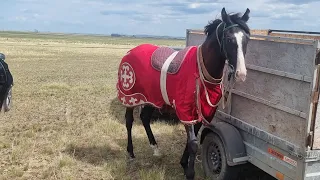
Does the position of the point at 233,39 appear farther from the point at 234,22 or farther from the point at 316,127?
the point at 316,127

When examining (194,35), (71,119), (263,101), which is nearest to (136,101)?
(194,35)

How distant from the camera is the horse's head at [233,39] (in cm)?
384

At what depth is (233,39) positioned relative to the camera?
4027mm

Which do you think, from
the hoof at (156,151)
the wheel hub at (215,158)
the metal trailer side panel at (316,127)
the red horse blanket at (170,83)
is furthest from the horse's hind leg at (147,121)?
the metal trailer side panel at (316,127)

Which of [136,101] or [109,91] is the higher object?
[136,101]

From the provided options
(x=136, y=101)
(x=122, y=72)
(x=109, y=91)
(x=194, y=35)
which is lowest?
(x=109, y=91)

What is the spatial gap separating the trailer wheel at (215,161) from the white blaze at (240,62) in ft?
4.37

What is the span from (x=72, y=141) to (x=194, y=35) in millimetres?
3149

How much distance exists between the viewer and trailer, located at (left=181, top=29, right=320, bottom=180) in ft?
11.5

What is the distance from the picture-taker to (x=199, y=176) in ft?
Result: 17.6

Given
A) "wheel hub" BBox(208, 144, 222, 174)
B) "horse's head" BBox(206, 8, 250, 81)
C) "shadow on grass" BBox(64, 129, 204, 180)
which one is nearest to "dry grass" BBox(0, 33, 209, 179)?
"shadow on grass" BBox(64, 129, 204, 180)

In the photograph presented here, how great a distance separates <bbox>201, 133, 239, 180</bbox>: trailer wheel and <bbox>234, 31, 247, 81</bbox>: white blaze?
4.37ft

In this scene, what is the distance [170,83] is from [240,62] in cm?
143

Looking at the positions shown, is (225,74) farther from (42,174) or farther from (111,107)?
(111,107)
